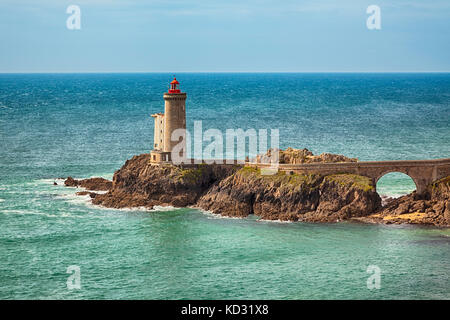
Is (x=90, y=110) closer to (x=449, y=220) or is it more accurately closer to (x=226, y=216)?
(x=226, y=216)

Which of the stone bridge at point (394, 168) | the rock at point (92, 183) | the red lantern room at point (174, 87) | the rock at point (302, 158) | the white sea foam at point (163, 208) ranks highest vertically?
the red lantern room at point (174, 87)

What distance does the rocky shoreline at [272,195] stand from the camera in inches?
2881

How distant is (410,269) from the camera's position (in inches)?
2299

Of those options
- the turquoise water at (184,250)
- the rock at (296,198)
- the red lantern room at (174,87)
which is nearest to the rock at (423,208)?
the rock at (296,198)

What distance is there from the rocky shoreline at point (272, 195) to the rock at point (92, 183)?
3.10 m

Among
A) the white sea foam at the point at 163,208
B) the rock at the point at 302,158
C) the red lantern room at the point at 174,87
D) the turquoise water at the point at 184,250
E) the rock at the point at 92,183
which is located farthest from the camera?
the rock at the point at 92,183

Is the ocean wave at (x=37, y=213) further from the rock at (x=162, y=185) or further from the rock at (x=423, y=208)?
the rock at (x=423, y=208)

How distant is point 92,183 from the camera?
8969 centimetres

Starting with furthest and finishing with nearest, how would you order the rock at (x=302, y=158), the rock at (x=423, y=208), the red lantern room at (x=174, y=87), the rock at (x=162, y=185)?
1. the red lantern room at (x=174, y=87)
2. the rock at (x=162, y=185)
3. the rock at (x=302, y=158)
4. the rock at (x=423, y=208)

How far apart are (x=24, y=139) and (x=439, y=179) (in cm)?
7530

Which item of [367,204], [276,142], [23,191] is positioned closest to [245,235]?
[367,204]

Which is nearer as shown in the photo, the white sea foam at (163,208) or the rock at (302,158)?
the white sea foam at (163,208)

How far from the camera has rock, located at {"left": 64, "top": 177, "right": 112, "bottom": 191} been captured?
8824cm

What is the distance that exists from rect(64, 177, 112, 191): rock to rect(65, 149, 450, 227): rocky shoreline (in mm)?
3095
